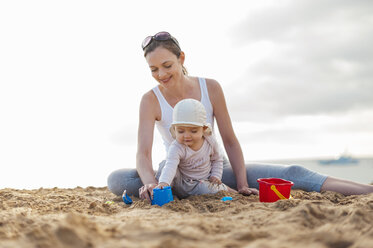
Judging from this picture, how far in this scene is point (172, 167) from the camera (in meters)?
3.12

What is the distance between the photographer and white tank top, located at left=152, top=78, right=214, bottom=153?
366cm

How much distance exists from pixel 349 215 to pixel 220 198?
4.14ft

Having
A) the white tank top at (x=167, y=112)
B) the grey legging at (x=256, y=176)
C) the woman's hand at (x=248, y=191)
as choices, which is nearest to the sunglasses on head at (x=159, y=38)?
the white tank top at (x=167, y=112)

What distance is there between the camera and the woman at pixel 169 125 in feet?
10.9

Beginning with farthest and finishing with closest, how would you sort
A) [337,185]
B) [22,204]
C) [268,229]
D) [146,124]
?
[146,124]
[337,185]
[22,204]
[268,229]

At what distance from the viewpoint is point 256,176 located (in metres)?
3.72

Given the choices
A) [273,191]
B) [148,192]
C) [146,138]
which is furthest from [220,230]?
[146,138]

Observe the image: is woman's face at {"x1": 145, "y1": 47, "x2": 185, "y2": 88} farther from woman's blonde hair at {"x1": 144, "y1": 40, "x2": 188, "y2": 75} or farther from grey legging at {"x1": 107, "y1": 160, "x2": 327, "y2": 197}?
grey legging at {"x1": 107, "y1": 160, "x2": 327, "y2": 197}

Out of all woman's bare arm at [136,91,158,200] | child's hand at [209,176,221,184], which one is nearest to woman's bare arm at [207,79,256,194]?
child's hand at [209,176,221,184]

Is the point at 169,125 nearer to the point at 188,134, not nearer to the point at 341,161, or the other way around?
the point at 188,134

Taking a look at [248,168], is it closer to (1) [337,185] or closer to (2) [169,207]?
(1) [337,185]

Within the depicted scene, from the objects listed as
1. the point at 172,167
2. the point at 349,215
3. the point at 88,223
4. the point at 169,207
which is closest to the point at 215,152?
the point at 172,167

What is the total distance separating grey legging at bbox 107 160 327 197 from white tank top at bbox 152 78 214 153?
35 cm

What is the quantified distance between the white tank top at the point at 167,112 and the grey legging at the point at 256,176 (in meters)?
0.35
